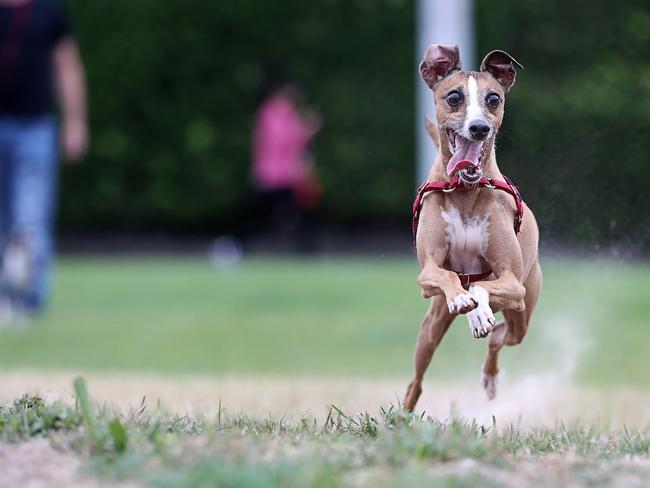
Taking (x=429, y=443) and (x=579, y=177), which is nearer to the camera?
(x=429, y=443)

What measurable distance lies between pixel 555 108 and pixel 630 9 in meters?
3.11

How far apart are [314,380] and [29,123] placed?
3575 millimetres

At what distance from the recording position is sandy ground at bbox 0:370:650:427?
633 centimetres

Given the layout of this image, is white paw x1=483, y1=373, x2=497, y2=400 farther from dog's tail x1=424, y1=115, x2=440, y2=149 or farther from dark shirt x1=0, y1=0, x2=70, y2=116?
dark shirt x1=0, y1=0, x2=70, y2=116

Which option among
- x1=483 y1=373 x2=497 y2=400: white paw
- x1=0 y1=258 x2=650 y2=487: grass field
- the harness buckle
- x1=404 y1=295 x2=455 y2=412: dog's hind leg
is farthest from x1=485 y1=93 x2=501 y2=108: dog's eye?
x1=483 y1=373 x2=497 y2=400: white paw

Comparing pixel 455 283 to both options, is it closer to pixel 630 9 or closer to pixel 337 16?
pixel 630 9

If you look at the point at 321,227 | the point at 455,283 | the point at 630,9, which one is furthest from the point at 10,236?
the point at 321,227

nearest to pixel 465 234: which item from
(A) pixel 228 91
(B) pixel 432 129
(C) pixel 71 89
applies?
(B) pixel 432 129

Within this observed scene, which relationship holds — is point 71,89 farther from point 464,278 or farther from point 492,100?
point 492,100

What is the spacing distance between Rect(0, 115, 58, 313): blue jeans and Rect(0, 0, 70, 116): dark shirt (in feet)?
0.44

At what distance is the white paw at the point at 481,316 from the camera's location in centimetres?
421

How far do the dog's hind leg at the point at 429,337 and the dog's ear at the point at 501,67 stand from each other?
2.74 ft

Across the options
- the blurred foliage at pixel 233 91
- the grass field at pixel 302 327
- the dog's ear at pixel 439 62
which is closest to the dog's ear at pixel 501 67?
the dog's ear at pixel 439 62

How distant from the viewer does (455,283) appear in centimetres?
430
